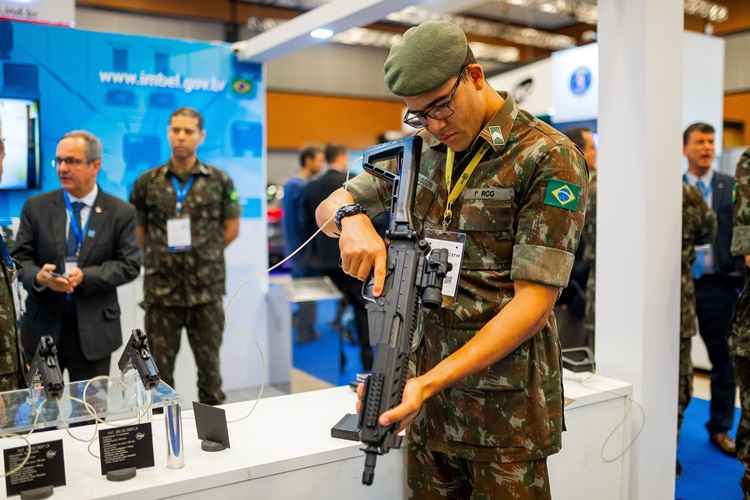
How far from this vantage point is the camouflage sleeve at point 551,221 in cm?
125

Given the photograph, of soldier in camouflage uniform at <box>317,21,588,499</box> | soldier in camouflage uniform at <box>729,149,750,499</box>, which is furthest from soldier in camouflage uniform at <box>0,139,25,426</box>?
soldier in camouflage uniform at <box>729,149,750,499</box>

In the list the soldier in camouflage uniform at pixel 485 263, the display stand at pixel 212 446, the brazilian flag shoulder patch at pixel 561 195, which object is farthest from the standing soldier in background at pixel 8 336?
the brazilian flag shoulder patch at pixel 561 195

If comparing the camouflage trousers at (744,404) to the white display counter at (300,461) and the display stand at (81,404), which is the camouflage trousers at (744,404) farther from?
the display stand at (81,404)

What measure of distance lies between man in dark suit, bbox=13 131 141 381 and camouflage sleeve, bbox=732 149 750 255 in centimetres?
247

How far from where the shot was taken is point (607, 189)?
8.02 feet

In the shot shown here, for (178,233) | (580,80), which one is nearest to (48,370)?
(178,233)

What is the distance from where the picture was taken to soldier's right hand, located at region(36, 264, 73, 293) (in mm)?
2782

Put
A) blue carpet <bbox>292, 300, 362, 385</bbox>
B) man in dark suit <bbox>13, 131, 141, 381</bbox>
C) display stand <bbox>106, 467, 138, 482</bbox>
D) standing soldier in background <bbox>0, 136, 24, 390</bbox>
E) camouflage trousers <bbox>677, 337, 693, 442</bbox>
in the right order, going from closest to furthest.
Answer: display stand <bbox>106, 467, 138, 482</bbox>
standing soldier in background <bbox>0, 136, 24, 390</bbox>
man in dark suit <bbox>13, 131, 141, 381</bbox>
camouflage trousers <bbox>677, 337, 693, 442</bbox>
blue carpet <bbox>292, 300, 362, 385</bbox>

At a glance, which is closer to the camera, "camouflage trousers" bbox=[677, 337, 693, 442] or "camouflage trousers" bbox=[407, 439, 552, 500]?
"camouflage trousers" bbox=[407, 439, 552, 500]

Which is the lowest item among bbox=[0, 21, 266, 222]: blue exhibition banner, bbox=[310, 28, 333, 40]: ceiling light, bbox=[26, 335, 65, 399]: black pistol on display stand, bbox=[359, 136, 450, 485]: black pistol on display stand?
bbox=[26, 335, 65, 399]: black pistol on display stand

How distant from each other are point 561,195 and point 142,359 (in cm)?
106

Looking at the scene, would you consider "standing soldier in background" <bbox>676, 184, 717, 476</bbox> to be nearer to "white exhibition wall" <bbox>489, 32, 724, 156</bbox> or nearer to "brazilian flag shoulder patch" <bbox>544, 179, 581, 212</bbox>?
"brazilian flag shoulder patch" <bbox>544, 179, 581, 212</bbox>

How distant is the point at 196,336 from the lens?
3.85 meters

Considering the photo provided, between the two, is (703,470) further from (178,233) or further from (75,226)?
(75,226)
